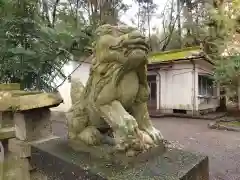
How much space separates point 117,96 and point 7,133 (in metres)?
1.01

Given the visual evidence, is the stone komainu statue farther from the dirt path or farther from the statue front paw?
the dirt path

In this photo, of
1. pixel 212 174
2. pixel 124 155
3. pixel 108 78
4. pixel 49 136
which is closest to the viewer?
pixel 124 155

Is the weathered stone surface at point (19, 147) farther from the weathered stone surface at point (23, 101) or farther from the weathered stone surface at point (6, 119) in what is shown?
the weathered stone surface at point (23, 101)

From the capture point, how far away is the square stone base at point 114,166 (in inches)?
43.7

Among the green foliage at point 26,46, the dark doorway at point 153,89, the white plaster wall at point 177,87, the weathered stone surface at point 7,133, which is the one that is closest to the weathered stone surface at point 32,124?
the weathered stone surface at point 7,133

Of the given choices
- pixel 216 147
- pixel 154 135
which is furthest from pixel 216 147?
pixel 154 135

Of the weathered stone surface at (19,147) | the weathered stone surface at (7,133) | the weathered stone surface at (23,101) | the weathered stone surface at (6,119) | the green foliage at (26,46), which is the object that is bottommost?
the weathered stone surface at (19,147)

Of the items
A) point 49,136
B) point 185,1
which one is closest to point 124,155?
point 49,136

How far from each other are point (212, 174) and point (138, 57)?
2332mm

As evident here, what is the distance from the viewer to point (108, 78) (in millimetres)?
1309

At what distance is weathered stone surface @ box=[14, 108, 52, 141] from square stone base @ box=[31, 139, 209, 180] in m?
0.19

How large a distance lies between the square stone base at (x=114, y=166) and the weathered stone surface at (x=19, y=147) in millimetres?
156

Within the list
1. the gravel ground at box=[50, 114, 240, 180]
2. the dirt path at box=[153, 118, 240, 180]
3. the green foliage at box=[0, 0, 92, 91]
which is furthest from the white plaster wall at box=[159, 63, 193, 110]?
the green foliage at box=[0, 0, 92, 91]

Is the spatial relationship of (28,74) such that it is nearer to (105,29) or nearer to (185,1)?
(105,29)
